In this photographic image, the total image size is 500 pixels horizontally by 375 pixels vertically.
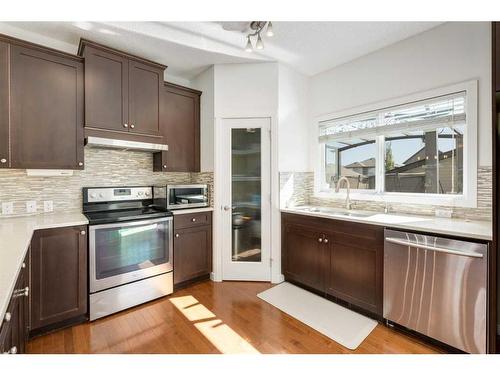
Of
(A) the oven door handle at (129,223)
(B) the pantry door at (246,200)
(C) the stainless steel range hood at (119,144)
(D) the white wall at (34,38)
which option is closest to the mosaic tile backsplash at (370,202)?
(B) the pantry door at (246,200)

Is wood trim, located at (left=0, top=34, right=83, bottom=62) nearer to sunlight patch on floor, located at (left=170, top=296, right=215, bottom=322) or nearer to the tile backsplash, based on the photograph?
the tile backsplash

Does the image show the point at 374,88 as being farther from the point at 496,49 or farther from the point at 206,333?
the point at 206,333

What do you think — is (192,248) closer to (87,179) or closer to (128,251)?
(128,251)

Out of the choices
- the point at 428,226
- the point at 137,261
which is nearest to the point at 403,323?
the point at 428,226

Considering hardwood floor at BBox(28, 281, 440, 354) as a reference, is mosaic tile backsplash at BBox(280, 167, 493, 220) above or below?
above

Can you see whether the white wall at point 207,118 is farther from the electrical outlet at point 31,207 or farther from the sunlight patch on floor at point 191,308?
the electrical outlet at point 31,207

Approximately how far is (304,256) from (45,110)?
2799 millimetres

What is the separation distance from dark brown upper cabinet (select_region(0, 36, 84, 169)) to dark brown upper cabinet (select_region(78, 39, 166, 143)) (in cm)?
10

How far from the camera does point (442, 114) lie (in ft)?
7.66

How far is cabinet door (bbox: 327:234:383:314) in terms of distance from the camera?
2115mm

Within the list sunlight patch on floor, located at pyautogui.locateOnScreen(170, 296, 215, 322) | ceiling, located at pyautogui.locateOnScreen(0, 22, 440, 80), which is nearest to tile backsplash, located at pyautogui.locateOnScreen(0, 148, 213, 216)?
ceiling, located at pyautogui.locateOnScreen(0, 22, 440, 80)

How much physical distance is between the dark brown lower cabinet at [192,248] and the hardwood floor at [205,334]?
1.27 feet

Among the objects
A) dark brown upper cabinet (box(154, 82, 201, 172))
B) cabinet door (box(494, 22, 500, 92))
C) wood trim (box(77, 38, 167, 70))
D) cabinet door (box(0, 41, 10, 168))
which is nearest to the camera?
cabinet door (box(494, 22, 500, 92))

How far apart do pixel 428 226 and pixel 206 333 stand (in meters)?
1.90
